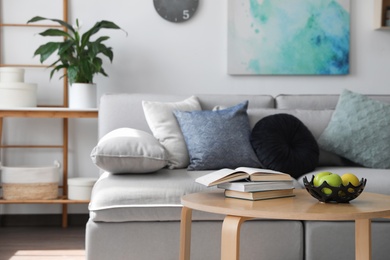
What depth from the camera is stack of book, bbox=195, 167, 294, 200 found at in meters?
2.33

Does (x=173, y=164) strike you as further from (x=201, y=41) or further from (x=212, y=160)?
(x=201, y=41)

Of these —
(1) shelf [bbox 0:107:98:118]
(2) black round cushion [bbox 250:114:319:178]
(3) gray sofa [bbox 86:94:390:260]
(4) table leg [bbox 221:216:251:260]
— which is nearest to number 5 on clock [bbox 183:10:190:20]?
(1) shelf [bbox 0:107:98:118]

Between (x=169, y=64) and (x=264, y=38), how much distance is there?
65 cm

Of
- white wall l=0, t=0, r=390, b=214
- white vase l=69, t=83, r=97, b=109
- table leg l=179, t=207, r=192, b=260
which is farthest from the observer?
white wall l=0, t=0, r=390, b=214

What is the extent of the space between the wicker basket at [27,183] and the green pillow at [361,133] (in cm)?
167

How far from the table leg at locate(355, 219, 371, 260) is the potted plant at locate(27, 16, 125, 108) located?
2.22 metres

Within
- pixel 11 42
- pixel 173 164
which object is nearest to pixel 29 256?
pixel 173 164

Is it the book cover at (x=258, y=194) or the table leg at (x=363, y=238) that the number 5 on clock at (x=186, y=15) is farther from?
the table leg at (x=363, y=238)

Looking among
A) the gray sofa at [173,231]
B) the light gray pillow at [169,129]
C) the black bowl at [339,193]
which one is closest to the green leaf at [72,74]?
the light gray pillow at [169,129]

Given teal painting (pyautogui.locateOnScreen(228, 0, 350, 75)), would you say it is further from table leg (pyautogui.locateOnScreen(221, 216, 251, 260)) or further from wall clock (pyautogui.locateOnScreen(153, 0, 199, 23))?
table leg (pyautogui.locateOnScreen(221, 216, 251, 260))

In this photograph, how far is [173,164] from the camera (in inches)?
137

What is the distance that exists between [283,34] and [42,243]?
6.64 feet

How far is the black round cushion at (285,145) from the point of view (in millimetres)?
3391

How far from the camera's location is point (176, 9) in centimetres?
443
